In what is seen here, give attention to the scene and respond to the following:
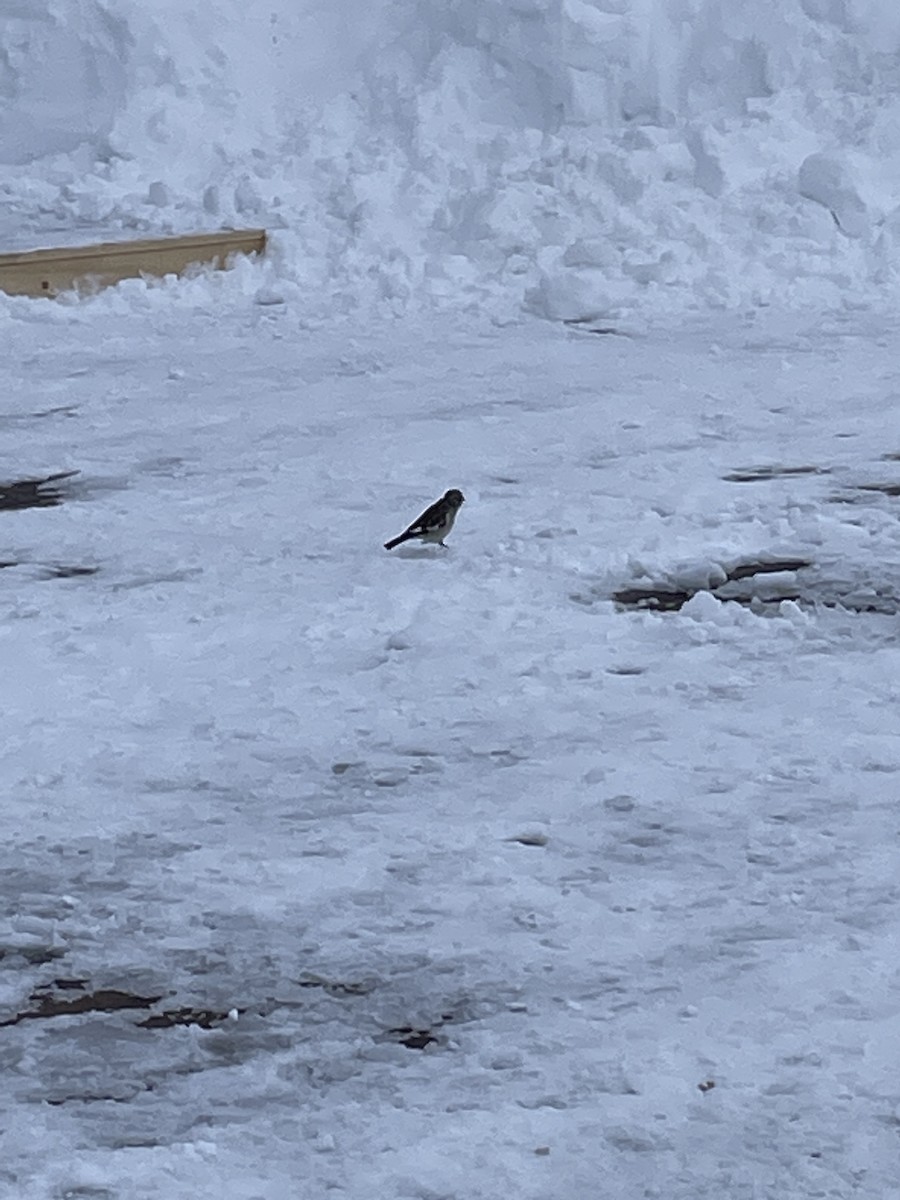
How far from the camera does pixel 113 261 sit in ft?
34.4

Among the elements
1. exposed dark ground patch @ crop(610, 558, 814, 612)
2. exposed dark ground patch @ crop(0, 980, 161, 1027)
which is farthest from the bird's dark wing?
exposed dark ground patch @ crop(0, 980, 161, 1027)

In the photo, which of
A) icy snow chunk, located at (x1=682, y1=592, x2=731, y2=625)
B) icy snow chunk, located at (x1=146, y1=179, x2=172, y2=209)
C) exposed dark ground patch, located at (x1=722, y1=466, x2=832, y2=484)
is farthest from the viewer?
icy snow chunk, located at (x1=146, y1=179, x2=172, y2=209)

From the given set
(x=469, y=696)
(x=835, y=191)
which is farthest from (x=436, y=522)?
(x=835, y=191)

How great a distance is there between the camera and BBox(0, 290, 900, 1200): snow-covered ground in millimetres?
3074

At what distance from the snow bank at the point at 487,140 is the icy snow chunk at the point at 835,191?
1 cm

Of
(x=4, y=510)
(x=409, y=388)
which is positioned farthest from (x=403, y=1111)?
(x=409, y=388)

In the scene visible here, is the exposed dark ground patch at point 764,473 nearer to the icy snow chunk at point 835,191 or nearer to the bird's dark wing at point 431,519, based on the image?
the bird's dark wing at point 431,519

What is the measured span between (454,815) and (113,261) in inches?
272

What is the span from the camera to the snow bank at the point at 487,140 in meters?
10.5

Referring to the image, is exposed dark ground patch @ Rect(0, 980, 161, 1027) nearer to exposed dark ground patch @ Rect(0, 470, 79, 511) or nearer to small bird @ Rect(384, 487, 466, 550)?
small bird @ Rect(384, 487, 466, 550)

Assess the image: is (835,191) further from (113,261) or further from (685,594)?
(685,594)

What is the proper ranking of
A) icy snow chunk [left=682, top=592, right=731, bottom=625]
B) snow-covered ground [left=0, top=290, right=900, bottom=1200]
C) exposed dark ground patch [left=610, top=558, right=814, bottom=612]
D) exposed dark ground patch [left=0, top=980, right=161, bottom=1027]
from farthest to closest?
exposed dark ground patch [left=610, top=558, right=814, bottom=612], icy snow chunk [left=682, top=592, right=731, bottom=625], exposed dark ground patch [left=0, top=980, right=161, bottom=1027], snow-covered ground [left=0, top=290, right=900, bottom=1200]

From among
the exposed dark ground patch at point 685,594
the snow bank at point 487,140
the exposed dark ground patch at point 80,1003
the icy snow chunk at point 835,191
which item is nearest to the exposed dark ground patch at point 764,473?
the exposed dark ground patch at point 685,594

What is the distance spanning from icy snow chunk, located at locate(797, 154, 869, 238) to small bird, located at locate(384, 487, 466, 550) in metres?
5.58
